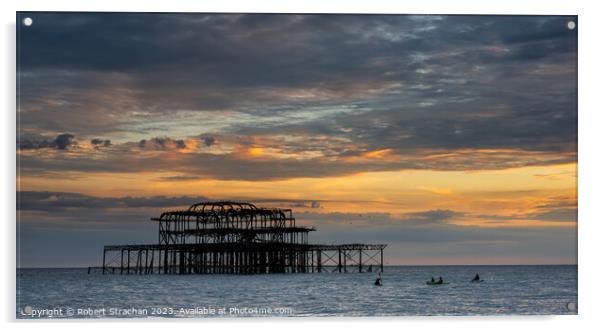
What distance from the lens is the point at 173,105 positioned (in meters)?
24.6

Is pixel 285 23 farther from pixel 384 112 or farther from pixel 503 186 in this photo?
pixel 503 186

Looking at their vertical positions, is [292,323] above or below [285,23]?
below

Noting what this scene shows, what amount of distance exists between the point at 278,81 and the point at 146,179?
6.73m

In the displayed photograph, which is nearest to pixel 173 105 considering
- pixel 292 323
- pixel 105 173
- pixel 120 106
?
pixel 120 106

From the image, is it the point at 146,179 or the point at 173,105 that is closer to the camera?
the point at 173,105

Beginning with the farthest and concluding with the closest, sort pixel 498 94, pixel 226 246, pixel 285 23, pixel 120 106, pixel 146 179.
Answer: pixel 226 246
pixel 146 179
pixel 120 106
pixel 498 94
pixel 285 23

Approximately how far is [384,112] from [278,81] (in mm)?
3246

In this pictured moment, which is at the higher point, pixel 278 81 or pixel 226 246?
pixel 278 81

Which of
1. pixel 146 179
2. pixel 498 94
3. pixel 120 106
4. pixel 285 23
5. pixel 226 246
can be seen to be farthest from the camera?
pixel 226 246

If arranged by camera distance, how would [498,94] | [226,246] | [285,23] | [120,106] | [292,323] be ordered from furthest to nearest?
[226,246]
[120,106]
[498,94]
[285,23]
[292,323]

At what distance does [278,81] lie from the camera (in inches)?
921

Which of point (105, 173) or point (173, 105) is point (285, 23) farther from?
point (105, 173)

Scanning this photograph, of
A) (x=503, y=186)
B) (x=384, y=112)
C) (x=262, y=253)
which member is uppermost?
(x=384, y=112)
